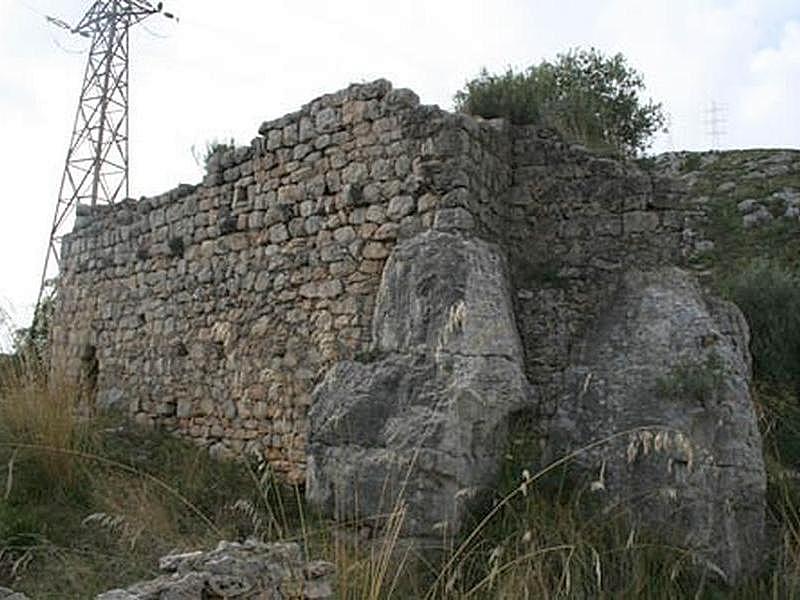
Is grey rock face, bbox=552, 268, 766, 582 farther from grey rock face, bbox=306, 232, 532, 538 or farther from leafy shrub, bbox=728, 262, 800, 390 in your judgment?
leafy shrub, bbox=728, 262, 800, 390

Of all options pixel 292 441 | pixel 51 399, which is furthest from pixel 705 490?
pixel 51 399

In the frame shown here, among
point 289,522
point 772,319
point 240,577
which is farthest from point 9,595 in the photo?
point 772,319

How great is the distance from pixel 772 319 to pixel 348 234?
→ 5109 millimetres

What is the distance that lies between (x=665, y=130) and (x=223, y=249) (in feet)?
26.1

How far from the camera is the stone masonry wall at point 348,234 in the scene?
5863 millimetres

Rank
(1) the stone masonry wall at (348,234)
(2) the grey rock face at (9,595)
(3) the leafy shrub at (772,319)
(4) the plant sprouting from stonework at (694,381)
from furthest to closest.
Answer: (3) the leafy shrub at (772,319) < (1) the stone masonry wall at (348,234) < (4) the plant sprouting from stonework at (694,381) < (2) the grey rock face at (9,595)

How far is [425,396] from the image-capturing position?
204 inches

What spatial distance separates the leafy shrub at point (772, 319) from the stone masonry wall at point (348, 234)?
312 centimetres

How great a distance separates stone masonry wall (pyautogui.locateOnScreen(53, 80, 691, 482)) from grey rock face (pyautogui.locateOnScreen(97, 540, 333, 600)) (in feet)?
7.57

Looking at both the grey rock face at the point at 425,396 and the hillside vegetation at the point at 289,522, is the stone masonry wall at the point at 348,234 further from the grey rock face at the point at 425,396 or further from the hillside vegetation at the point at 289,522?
the hillside vegetation at the point at 289,522

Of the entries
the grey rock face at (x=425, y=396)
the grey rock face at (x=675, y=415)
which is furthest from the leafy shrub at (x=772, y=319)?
the grey rock face at (x=425, y=396)

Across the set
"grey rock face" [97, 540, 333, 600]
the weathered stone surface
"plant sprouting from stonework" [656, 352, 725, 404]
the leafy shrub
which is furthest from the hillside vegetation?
"plant sprouting from stonework" [656, 352, 725, 404]

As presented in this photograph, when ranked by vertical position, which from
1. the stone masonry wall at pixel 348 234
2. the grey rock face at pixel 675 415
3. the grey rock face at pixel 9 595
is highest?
the stone masonry wall at pixel 348 234

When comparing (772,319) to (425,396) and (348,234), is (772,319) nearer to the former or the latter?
(348,234)
